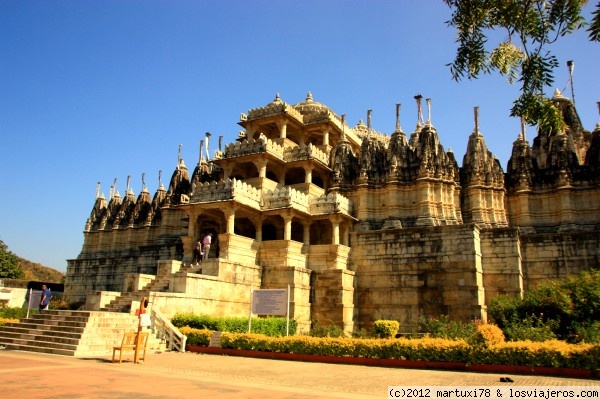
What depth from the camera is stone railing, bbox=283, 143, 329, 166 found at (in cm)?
3123

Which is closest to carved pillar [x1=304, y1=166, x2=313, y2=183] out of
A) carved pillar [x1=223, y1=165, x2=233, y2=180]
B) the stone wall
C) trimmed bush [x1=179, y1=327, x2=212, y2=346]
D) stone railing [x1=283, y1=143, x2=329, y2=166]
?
stone railing [x1=283, y1=143, x2=329, y2=166]

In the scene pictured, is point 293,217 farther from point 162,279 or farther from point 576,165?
point 576,165

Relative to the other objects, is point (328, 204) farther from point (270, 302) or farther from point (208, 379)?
point (208, 379)

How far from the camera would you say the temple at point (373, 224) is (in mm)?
25047

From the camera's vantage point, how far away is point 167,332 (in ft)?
60.9

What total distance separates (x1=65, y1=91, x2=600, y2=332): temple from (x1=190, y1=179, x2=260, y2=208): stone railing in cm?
8

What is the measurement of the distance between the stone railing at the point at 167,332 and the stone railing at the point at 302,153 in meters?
15.5

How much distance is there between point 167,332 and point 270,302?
13.9ft

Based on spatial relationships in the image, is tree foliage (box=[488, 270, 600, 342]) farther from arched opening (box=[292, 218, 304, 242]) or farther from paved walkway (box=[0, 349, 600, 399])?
arched opening (box=[292, 218, 304, 242])

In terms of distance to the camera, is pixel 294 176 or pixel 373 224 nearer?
pixel 373 224

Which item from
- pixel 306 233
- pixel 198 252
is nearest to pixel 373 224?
pixel 306 233

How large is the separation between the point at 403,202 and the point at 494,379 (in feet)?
62.2

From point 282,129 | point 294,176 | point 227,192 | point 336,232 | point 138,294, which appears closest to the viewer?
point 138,294

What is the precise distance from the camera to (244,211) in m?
27.6
